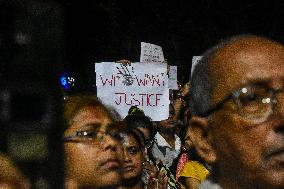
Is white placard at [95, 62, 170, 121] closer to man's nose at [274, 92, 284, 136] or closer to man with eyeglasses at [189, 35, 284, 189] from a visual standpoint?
man with eyeglasses at [189, 35, 284, 189]

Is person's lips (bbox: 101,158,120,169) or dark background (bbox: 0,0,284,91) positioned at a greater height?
dark background (bbox: 0,0,284,91)

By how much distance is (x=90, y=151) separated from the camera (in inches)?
130

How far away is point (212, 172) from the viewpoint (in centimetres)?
239

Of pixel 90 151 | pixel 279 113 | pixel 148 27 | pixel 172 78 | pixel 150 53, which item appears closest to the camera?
pixel 279 113

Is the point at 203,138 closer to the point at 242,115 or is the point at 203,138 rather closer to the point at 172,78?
the point at 242,115

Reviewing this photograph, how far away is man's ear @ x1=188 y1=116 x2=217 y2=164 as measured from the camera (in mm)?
2361

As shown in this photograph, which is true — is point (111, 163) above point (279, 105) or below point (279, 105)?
below

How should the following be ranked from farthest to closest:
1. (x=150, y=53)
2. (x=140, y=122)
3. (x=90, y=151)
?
(x=150, y=53), (x=140, y=122), (x=90, y=151)

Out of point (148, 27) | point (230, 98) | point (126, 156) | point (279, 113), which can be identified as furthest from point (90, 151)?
point (148, 27)

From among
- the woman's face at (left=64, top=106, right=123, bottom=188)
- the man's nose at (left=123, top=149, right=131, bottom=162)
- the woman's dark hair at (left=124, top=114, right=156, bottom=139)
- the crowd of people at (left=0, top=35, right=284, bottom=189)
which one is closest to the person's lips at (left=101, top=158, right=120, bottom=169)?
the woman's face at (left=64, top=106, right=123, bottom=188)

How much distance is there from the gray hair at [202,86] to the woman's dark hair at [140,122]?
169cm

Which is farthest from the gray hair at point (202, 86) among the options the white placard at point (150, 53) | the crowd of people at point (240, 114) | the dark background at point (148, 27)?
the white placard at point (150, 53)

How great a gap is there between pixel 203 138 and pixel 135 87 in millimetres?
1969

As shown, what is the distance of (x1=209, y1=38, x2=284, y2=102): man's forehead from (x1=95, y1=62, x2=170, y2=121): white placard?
5.96 ft
